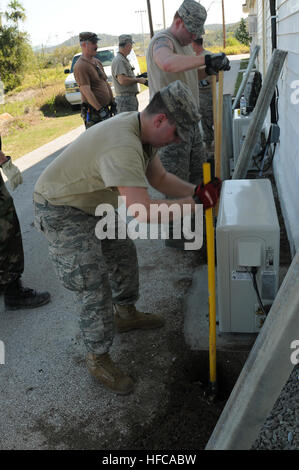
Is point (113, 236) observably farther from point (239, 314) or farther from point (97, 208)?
point (239, 314)

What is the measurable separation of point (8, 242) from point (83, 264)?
134 centimetres

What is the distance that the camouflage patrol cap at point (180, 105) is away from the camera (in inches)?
76.1

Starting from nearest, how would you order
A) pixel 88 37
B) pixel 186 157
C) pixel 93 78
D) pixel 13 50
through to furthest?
pixel 186 157, pixel 88 37, pixel 93 78, pixel 13 50

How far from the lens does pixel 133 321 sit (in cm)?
A: 305

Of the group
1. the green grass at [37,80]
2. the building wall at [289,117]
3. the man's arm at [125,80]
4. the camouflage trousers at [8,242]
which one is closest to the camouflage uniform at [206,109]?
the man's arm at [125,80]

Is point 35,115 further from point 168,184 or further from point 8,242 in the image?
point 168,184

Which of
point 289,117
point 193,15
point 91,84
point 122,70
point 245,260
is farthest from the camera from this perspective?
point 122,70

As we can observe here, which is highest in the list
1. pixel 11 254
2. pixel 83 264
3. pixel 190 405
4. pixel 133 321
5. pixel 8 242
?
pixel 83 264

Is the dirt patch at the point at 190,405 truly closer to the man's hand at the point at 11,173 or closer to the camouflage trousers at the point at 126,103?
A: the man's hand at the point at 11,173

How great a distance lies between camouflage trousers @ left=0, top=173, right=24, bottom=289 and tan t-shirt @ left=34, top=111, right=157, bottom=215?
1067 mm

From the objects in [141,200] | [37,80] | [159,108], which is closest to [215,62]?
[159,108]

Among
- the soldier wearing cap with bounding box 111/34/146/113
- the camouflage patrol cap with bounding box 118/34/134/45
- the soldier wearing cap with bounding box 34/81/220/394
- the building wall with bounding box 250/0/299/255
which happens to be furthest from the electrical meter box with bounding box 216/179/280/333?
the camouflage patrol cap with bounding box 118/34/134/45

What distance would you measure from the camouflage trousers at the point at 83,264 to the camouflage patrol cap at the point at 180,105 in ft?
2.56

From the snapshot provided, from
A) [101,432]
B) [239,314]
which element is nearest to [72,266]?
[101,432]
